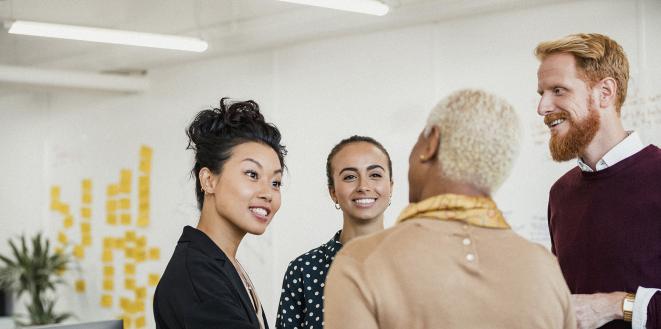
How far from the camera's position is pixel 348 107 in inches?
222

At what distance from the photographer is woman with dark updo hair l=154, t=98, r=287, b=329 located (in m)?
1.84

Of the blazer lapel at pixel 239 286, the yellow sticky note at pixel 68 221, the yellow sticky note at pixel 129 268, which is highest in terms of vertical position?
the yellow sticky note at pixel 68 221

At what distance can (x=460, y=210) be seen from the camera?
53.9 inches

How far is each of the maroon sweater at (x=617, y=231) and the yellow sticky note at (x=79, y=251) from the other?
21.1 ft

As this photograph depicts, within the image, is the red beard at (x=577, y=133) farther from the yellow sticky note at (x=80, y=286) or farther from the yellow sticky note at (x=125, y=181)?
the yellow sticky note at (x=80, y=286)

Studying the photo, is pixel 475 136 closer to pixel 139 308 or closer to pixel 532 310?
pixel 532 310

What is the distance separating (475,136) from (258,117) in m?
0.94

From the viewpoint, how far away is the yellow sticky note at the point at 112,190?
7.46 meters

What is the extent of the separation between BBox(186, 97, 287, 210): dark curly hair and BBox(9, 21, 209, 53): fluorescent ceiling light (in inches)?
120

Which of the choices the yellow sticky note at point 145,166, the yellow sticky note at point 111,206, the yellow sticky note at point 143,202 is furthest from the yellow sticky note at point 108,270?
the yellow sticky note at point 145,166

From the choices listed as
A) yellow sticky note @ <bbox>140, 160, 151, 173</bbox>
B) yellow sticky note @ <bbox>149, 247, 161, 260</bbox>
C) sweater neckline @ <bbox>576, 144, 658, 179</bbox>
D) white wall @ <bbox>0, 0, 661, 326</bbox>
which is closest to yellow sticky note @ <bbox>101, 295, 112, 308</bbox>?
white wall @ <bbox>0, 0, 661, 326</bbox>

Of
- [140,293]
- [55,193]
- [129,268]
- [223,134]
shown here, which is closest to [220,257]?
[223,134]

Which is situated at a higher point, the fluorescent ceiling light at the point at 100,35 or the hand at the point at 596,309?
the fluorescent ceiling light at the point at 100,35

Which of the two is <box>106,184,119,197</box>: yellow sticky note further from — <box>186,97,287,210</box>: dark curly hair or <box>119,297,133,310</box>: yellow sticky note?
<box>186,97,287,210</box>: dark curly hair
